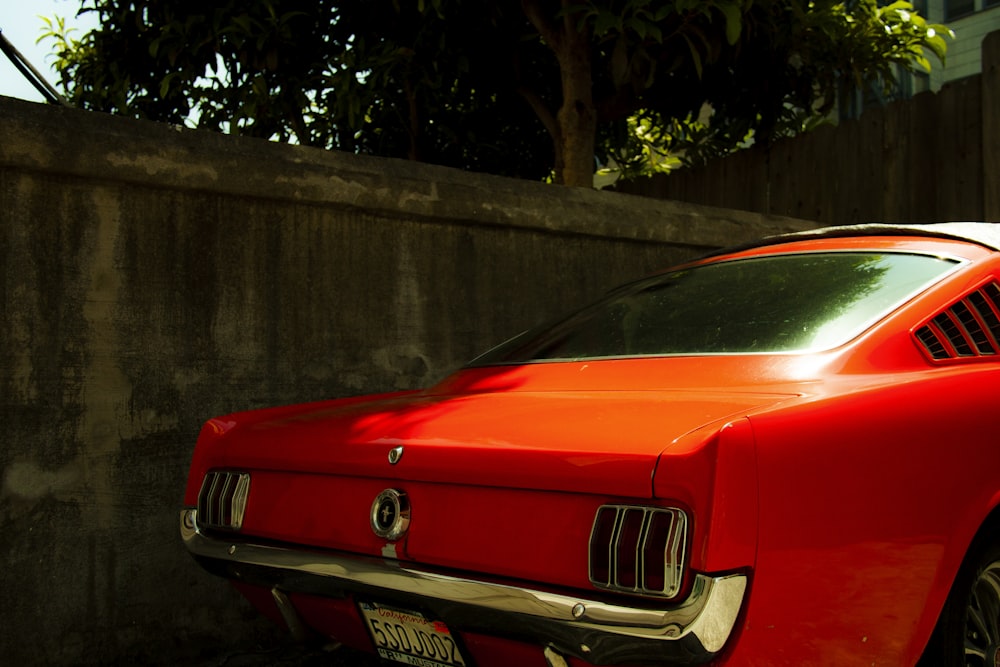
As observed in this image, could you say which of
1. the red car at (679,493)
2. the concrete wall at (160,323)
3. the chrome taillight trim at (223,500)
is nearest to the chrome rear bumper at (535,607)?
the red car at (679,493)

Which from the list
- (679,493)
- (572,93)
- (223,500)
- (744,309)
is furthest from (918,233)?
(572,93)

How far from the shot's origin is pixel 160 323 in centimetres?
375

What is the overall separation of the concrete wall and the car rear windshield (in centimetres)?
101

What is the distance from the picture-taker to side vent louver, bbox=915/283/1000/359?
264 cm

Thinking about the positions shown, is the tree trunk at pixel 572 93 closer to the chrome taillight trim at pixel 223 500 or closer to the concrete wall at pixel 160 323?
the concrete wall at pixel 160 323

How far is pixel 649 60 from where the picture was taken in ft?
19.7

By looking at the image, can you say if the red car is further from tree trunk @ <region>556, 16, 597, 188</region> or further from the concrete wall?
tree trunk @ <region>556, 16, 597, 188</region>

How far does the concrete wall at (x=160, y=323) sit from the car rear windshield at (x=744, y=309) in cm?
101

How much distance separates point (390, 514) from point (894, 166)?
5.40 m

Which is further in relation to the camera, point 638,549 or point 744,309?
point 744,309

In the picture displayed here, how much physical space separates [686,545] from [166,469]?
2.40m

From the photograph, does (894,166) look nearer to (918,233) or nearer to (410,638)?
(918,233)

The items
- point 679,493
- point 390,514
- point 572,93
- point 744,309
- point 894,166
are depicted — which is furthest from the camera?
point 894,166

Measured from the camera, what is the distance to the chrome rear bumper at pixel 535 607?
188 cm
